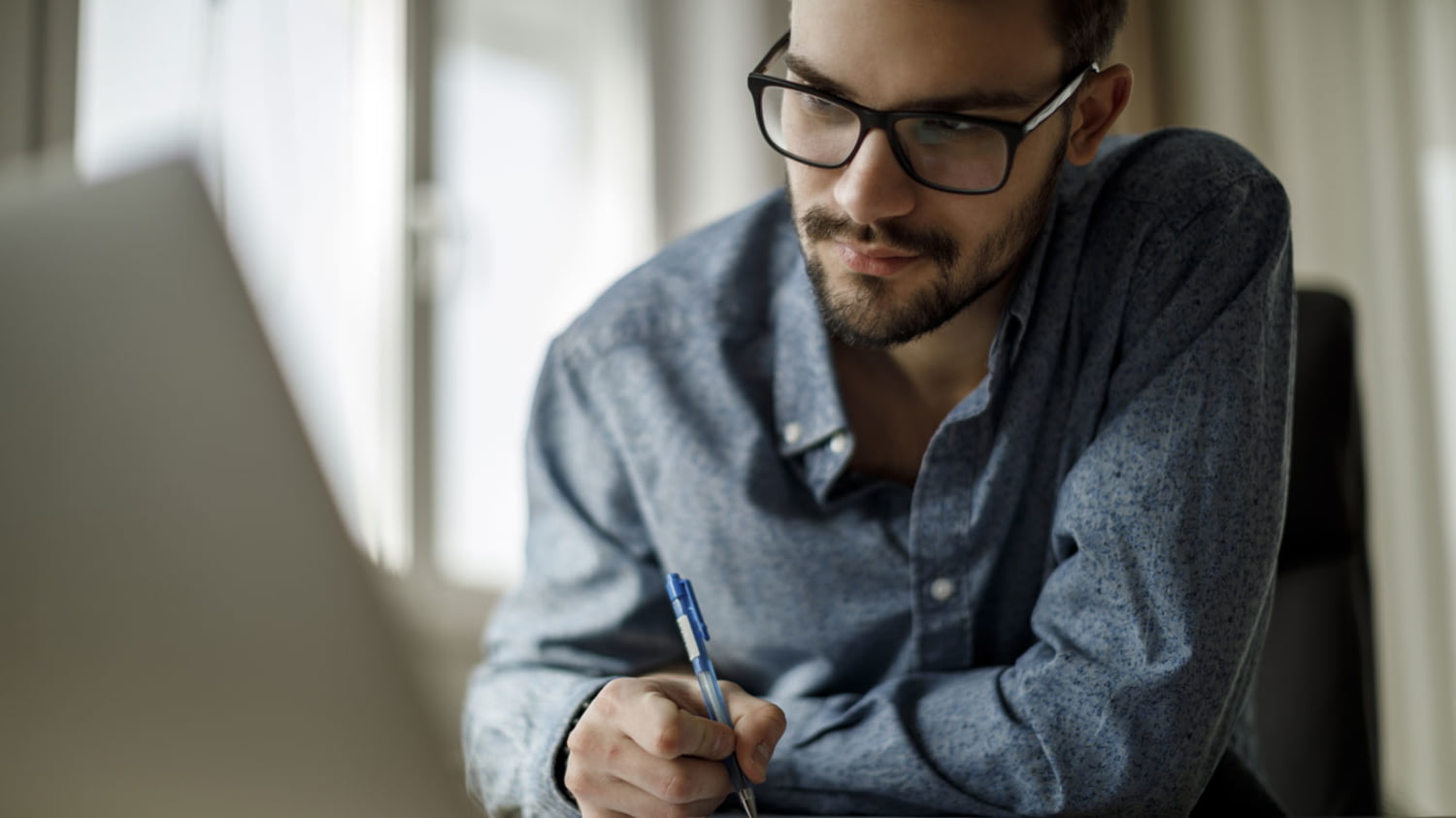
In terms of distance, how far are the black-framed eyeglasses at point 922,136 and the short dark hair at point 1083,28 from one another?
0.01m

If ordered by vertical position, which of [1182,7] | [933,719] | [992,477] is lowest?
[933,719]

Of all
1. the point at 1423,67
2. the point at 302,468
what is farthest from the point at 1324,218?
the point at 302,468

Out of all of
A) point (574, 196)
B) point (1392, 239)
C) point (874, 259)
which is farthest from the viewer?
point (574, 196)

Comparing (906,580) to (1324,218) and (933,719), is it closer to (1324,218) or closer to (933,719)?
(933,719)

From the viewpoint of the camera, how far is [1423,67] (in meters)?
2.46

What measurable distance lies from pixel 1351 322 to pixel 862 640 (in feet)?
2.23

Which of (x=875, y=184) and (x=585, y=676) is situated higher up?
(x=875, y=184)

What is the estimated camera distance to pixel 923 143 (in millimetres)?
897

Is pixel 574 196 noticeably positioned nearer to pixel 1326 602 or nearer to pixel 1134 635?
pixel 1326 602

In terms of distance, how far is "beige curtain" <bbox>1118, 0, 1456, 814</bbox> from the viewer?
7.94 ft

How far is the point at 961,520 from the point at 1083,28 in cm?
42

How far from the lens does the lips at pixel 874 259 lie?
0.93 meters

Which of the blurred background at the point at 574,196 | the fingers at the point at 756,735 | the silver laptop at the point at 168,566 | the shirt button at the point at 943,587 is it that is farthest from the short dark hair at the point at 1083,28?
the blurred background at the point at 574,196

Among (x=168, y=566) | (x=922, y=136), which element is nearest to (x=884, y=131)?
(x=922, y=136)
